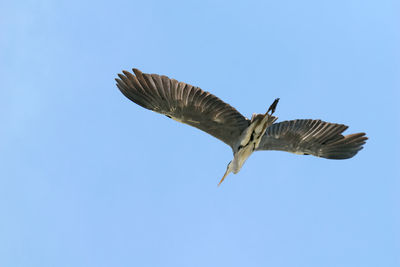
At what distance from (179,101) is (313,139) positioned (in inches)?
157

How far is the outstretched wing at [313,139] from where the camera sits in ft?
55.8

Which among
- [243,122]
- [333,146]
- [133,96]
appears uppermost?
[333,146]

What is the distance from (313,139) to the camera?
17.3 metres

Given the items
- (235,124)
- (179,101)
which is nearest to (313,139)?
(235,124)

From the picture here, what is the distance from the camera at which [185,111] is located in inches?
626

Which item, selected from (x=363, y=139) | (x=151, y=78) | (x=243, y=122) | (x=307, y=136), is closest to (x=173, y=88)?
(x=151, y=78)

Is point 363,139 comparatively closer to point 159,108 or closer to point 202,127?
point 202,127

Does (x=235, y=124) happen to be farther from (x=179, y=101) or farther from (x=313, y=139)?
(x=313, y=139)

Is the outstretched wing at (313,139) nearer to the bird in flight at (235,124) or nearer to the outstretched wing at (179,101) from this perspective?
the bird in flight at (235,124)

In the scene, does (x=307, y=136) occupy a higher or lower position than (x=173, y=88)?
higher

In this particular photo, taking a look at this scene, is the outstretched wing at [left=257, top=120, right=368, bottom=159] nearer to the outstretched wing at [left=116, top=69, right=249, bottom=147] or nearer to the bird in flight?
the bird in flight

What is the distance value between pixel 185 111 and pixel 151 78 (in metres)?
1.21

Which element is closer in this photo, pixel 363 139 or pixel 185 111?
pixel 185 111

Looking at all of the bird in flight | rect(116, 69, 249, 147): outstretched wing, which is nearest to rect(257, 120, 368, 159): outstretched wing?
the bird in flight
